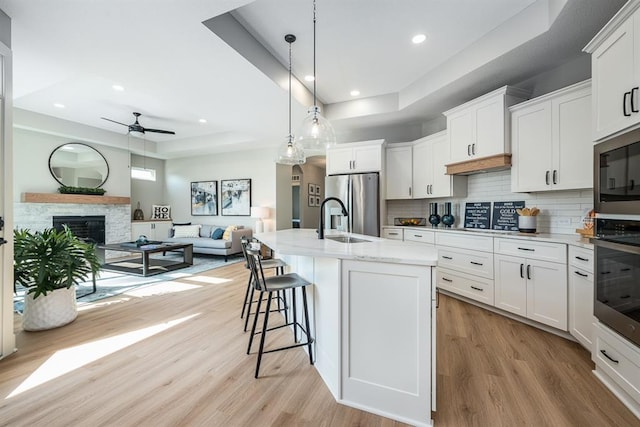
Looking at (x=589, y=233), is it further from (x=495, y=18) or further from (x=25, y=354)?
(x=25, y=354)

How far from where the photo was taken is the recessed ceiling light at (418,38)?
9.38 feet

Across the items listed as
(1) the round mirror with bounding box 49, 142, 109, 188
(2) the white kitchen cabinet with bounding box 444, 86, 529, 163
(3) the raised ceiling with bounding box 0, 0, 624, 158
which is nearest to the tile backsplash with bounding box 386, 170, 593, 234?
(2) the white kitchen cabinet with bounding box 444, 86, 529, 163

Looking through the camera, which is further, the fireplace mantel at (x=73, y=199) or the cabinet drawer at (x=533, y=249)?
the fireplace mantel at (x=73, y=199)

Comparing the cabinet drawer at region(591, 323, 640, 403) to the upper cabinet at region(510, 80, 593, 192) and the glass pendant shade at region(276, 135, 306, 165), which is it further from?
the glass pendant shade at region(276, 135, 306, 165)

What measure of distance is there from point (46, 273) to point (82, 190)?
4.52m

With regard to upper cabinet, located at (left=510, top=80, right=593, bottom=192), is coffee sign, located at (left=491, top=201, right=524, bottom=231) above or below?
below

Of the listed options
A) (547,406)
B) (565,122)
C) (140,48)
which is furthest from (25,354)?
(565,122)

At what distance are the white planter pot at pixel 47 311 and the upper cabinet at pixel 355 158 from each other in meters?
3.88

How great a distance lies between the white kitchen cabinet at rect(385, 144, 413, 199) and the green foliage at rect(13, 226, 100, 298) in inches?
160

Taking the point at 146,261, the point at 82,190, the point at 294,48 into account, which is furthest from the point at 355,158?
the point at 82,190

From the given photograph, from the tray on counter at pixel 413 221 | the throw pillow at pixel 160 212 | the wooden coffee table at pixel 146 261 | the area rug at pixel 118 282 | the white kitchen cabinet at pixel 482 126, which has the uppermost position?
the white kitchen cabinet at pixel 482 126

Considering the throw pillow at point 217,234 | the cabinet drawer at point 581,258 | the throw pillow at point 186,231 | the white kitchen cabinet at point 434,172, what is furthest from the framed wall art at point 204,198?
the cabinet drawer at point 581,258

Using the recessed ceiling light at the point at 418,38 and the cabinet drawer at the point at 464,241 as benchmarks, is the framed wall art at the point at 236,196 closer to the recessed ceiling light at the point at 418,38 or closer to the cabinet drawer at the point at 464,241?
the cabinet drawer at the point at 464,241

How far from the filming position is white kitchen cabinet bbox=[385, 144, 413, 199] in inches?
180
